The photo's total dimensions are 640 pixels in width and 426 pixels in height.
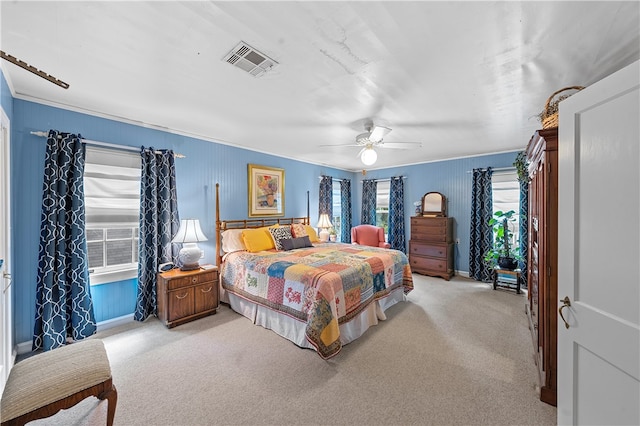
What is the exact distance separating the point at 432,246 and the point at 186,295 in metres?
4.58

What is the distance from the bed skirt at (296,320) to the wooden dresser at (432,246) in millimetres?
2050

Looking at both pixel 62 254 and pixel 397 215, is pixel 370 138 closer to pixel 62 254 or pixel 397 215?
pixel 397 215

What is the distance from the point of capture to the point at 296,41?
1.67 metres

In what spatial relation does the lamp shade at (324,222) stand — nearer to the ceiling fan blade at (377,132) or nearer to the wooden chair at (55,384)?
the ceiling fan blade at (377,132)

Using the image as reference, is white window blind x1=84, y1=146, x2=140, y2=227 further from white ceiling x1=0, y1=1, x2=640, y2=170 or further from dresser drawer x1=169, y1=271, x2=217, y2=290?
dresser drawer x1=169, y1=271, x2=217, y2=290

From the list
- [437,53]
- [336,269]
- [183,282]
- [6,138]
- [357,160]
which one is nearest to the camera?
[437,53]

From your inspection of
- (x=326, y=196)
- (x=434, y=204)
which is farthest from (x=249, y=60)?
(x=434, y=204)

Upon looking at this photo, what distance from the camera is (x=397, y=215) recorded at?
623 centimetres

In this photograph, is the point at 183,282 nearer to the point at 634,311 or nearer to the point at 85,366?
the point at 85,366

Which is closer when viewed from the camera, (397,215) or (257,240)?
(257,240)

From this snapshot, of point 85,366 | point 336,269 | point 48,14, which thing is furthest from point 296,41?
point 85,366

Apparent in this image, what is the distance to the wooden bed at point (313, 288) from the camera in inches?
97.9

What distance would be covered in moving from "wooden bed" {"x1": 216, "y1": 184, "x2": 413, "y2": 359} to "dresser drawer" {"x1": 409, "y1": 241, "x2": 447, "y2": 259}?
1.62 m

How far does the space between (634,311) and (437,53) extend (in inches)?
69.5
